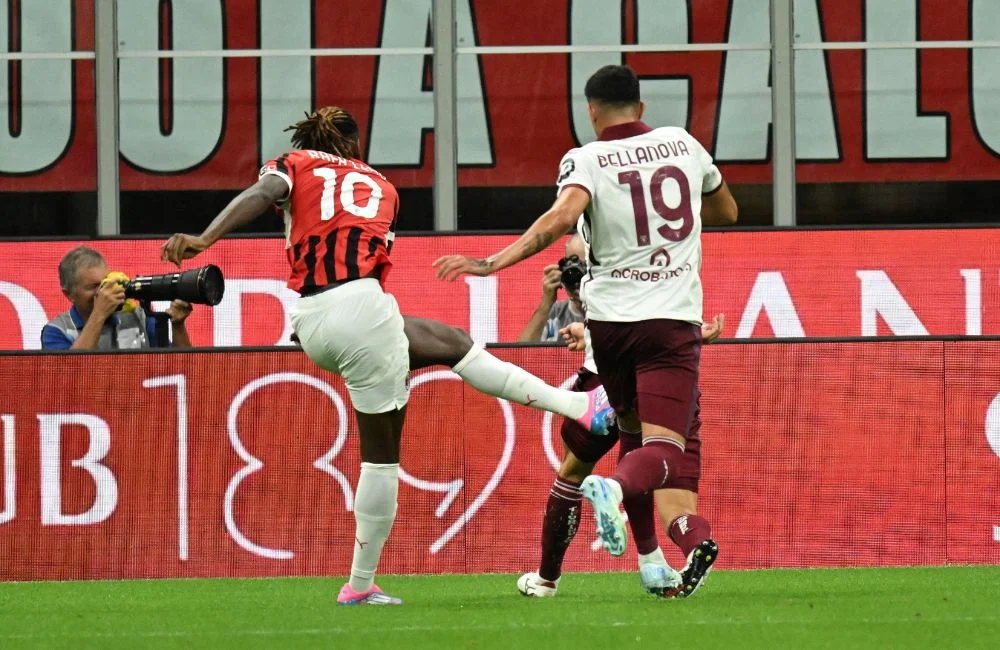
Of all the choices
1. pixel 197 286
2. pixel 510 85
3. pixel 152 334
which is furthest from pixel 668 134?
pixel 510 85

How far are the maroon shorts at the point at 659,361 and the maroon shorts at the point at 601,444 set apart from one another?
0.52 ft

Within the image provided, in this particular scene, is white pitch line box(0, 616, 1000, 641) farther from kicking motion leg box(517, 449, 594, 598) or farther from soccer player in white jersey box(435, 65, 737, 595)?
kicking motion leg box(517, 449, 594, 598)

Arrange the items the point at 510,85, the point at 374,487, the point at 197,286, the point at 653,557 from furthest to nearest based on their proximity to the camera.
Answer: the point at 510,85 < the point at 197,286 < the point at 653,557 < the point at 374,487

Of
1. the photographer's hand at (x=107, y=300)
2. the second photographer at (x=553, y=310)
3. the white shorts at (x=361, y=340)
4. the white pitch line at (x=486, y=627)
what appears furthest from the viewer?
the second photographer at (x=553, y=310)

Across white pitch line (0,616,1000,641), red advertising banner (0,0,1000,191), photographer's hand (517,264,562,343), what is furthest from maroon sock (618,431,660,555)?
red advertising banner (0,0,1000,191)

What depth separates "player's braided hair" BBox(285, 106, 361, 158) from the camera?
699 cm

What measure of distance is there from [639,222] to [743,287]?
6.04 metres

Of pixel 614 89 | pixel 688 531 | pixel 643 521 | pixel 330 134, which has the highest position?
pixel 614 89

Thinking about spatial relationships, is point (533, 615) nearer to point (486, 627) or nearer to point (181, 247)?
point (486, 627)

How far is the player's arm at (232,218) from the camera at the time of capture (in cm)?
645

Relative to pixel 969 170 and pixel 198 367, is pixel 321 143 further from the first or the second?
pixel 969 170

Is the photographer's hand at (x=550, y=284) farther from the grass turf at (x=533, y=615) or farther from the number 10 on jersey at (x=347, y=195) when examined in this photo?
the number 10 on jersey at (x=347, y=195)

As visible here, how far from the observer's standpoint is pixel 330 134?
23.0ft

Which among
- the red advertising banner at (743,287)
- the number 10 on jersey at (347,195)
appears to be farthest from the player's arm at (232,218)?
the red advertising banner at (743,287)
